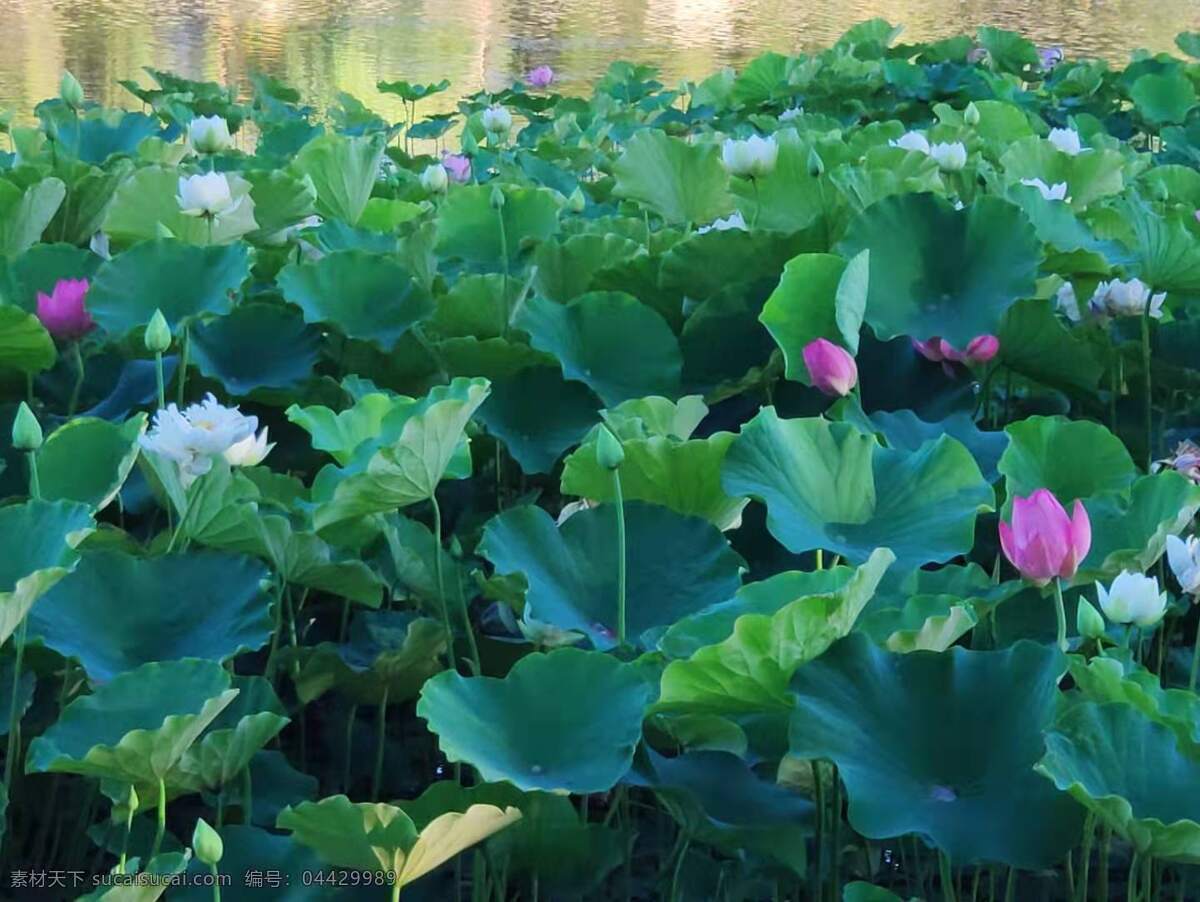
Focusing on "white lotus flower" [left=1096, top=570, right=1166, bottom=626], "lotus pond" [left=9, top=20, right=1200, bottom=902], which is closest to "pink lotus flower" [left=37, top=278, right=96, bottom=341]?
"lotus pond" [left=9, top=20, right=1200, bottom=902]

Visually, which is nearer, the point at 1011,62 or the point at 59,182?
the point at 59,182

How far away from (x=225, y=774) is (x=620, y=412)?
13.8 inches

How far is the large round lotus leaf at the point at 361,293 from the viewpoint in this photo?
3.97ft

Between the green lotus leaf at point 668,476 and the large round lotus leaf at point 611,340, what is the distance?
0.22 metres

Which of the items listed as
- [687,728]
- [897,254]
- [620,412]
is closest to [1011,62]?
[897,254]

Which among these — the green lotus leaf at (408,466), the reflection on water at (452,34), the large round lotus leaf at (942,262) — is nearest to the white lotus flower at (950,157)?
the large round lotus leaf at (942,262)

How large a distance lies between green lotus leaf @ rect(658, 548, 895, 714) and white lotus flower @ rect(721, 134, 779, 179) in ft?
2.25

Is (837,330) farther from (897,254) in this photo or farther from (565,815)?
(565,815)

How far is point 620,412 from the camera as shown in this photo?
3.30 ft

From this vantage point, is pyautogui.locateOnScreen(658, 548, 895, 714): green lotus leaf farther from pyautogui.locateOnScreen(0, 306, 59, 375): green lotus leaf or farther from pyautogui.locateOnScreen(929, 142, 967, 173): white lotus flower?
pyautogui.locateOnScreen(929, 142, 967, 173): white lotus flower

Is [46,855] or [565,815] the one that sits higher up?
[565,815]

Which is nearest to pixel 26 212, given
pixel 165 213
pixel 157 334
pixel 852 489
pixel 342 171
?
pixel 165 213

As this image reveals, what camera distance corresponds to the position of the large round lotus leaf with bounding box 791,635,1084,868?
72cm

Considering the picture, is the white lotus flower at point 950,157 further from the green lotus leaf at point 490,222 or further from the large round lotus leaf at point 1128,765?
the large round lotus leaf at point 1128,765
